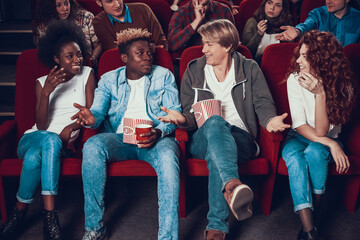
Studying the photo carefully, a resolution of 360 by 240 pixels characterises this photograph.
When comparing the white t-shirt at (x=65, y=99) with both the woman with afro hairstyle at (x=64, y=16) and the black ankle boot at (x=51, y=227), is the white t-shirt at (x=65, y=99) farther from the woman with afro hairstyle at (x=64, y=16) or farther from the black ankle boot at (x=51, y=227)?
the woman with afro hairstyle at (x=64, y=16)

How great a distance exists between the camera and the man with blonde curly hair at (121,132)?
170 cm

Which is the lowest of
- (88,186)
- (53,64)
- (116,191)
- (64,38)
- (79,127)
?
(116,191)

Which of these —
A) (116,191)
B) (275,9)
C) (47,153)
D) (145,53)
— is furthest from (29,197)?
(275,9)

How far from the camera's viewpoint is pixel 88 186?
1.74m

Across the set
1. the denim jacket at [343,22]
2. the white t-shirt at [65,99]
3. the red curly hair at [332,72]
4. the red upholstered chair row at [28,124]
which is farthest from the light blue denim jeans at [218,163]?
the denim jacket at [343,22]

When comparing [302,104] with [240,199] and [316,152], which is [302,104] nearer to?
[316,152]

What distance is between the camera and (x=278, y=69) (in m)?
2.21

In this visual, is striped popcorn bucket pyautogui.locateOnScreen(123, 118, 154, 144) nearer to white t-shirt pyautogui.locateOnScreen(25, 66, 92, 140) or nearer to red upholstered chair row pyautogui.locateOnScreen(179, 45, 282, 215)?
red upholstered chair row pyautogui.locateOnScreen(179, 45, 282, 215)

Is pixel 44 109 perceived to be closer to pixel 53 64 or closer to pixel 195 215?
pixel 53 64

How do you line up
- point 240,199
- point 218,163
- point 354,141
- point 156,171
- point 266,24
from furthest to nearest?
point 266,24
point 354,141
point 156,171
point 218,163
point 240,199

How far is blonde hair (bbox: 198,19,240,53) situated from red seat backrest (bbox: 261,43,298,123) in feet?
0.91

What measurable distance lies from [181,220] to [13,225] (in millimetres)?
830

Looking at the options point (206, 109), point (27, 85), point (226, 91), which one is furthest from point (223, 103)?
point (27, 85)

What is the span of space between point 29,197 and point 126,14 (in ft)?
4.78
